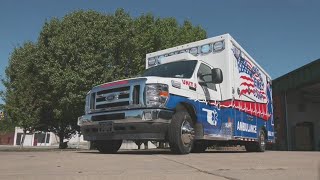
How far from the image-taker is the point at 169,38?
104ft

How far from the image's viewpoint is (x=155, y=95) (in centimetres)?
947

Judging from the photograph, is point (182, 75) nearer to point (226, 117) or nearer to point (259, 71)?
point (226, 117)

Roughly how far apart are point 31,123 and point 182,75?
20.5 metres

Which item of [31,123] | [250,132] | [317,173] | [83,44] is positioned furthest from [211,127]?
[31,123]

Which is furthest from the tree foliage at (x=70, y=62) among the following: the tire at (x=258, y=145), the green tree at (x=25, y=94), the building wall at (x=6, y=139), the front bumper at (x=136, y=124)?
the building wall at (x=6, y=139)

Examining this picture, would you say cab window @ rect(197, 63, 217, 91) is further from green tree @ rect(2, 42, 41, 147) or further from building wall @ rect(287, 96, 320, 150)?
building wall @ rect(287, 96, 320, 150)

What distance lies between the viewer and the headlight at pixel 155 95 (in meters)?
9.45

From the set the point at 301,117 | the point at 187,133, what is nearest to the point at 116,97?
the point at 187,133

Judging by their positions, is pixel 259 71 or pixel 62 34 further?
pixel 62 34

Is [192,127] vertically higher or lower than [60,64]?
lower

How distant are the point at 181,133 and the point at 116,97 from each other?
1747 mm

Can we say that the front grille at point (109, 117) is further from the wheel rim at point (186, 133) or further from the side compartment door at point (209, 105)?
the side compartment door at point (209, 105)

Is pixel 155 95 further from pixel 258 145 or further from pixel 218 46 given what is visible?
pixel 258 145

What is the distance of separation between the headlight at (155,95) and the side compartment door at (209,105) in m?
1.48
